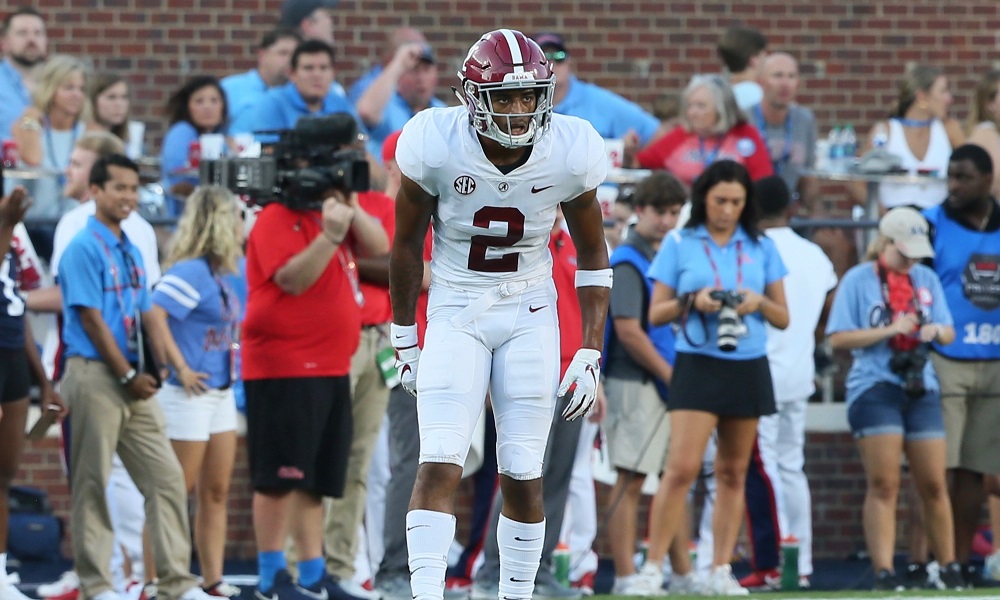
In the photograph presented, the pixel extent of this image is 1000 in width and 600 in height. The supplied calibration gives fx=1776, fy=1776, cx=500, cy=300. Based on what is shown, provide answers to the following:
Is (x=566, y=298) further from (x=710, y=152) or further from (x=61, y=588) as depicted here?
(x=61, y=588)

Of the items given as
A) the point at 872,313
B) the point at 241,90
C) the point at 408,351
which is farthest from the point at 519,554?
the point at 241,90

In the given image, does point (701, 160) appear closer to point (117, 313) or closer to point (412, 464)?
point (412, 464)

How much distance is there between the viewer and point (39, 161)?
978 cm

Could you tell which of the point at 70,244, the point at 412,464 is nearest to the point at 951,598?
the point at 412,464

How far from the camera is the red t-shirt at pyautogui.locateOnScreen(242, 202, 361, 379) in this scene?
753 centimetres

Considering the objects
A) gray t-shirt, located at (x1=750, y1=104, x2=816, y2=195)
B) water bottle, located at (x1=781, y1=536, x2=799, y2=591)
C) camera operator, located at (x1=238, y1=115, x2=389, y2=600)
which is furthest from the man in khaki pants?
gray t-shirt, located at (x1=750, y1=104, x2=816, y2=195)

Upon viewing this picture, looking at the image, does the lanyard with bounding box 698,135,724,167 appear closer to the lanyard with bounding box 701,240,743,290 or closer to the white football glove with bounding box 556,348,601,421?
the lanyard with bounding box 701,240,743,290

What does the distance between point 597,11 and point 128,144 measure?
11.7 feet

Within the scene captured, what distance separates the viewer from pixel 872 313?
28.8 feet

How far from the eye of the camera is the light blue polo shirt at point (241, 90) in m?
10.4

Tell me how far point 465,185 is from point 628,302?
310 cm

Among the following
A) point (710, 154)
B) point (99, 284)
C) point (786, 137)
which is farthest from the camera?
point (786, 137)

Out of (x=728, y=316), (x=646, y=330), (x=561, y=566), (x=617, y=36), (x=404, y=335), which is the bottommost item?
(x=561, y=566)

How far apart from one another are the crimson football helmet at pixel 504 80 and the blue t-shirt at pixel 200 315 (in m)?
2.71
